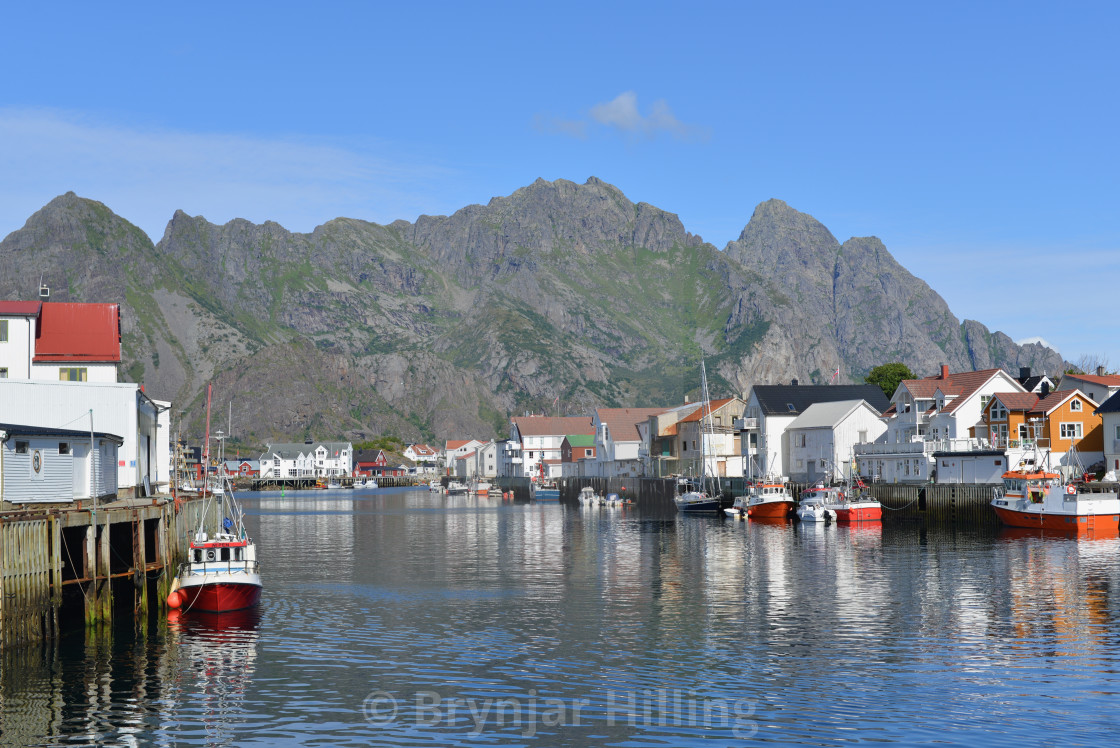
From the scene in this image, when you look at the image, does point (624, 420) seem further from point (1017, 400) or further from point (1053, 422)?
point (1053, 422)

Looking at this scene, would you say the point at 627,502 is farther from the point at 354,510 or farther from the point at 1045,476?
the point at 1045,476

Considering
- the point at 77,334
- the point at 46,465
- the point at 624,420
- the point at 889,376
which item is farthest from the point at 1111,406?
the point at 624,420

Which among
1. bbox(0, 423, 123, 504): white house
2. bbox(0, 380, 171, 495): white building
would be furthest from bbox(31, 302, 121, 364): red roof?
bbox(0, 423, 123, 504): white house

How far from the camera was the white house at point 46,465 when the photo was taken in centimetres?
4400

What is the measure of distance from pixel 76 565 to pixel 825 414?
100595 mm

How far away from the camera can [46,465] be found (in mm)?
46094

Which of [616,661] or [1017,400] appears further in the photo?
[1017,400]

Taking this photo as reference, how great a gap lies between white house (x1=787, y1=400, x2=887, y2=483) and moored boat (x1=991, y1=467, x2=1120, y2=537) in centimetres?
2972

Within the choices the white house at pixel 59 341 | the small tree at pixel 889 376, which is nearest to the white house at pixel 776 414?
the small tree at pixel 889 376

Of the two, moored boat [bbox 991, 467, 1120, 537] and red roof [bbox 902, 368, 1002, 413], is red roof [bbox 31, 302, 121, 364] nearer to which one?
moored boat [bbox 991, 467, 1120, 537]

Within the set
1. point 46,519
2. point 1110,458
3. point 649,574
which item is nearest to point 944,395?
point 1110,458

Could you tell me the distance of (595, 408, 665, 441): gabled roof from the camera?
18262cm

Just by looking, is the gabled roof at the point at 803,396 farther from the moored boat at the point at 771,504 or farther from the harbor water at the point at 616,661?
the harbor water at the point at 616,661

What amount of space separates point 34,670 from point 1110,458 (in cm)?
9806
